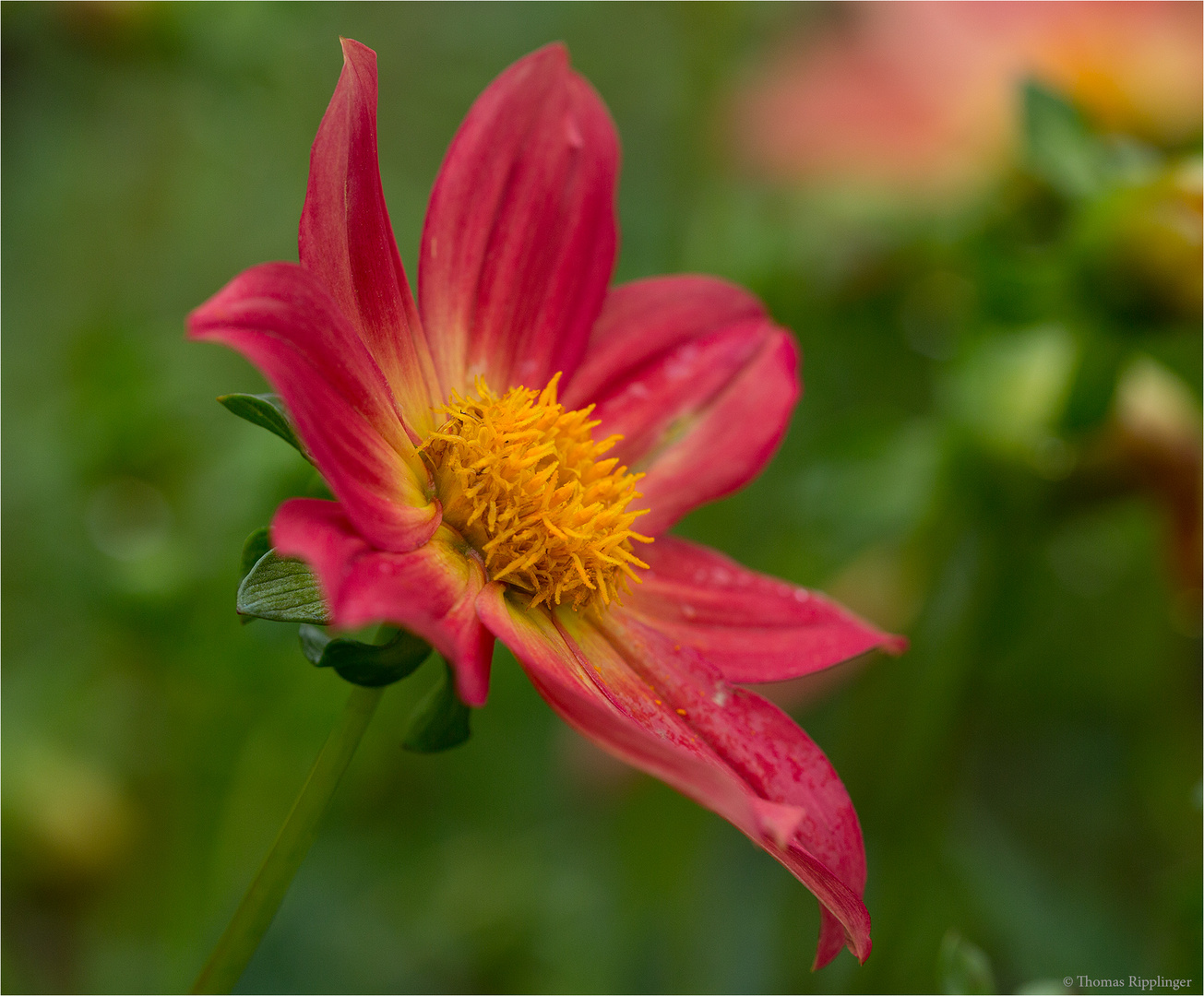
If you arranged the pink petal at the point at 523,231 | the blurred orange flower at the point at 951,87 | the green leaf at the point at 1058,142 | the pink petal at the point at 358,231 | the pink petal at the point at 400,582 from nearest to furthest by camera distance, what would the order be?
the pink petal at the point at 400,582 → the pink petal at the point at 358,231 → the pink petal at the point at 523,231 → the green leaf at the point at 1058,142 → the blurred orange flower at the point at 951,87

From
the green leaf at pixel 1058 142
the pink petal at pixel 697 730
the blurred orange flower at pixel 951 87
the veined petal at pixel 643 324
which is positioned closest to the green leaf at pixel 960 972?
the pink petal at pixel 697 730

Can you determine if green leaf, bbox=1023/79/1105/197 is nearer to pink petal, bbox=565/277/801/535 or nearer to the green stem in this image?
pink petal, bbox=565/277/801/535

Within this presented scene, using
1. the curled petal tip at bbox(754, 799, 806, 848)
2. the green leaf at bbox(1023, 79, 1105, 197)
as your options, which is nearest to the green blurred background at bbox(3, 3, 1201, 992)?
the green leaf at bbox(1023, 79, 1105, 197)

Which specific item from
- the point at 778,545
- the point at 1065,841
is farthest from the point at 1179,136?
the point at 1065,841

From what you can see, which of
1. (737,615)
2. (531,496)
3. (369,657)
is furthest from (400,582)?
(737,615)

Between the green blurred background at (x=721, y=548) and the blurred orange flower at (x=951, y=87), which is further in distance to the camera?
the blurred orange flower at (x=951, y=87)

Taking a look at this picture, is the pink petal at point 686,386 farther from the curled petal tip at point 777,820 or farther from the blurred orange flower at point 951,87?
the blurred orange flower at point 951,87
